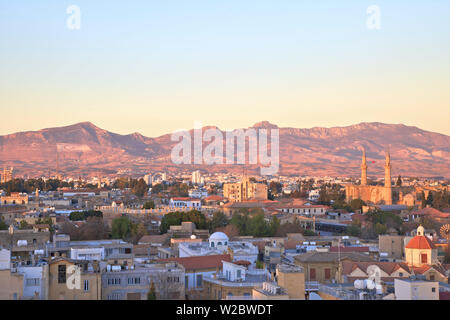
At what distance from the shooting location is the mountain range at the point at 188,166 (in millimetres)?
163250

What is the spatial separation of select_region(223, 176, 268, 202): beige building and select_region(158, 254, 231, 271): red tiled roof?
50267 millimetres

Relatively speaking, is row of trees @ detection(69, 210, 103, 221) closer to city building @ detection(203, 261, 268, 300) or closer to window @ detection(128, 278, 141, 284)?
city building @ detection(203, 261, 268, 300)

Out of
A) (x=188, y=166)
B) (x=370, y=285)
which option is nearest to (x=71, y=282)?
(x=370, y=285)

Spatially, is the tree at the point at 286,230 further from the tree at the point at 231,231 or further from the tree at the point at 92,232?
the tree at the point at 92,232

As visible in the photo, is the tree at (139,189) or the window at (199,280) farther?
the tree at (139,189)

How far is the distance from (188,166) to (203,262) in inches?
6264

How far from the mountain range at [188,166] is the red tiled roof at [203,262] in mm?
130182

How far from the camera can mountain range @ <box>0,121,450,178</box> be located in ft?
536

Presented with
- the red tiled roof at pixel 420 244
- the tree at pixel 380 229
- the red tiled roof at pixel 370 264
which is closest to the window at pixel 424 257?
the red tiled roof at pixel 420 244

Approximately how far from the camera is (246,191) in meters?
77.8

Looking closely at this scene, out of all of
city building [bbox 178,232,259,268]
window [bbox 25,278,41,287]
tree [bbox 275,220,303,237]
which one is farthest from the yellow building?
tree [bbox 275,220,303,237]

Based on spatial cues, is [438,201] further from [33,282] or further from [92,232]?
[33,282]
